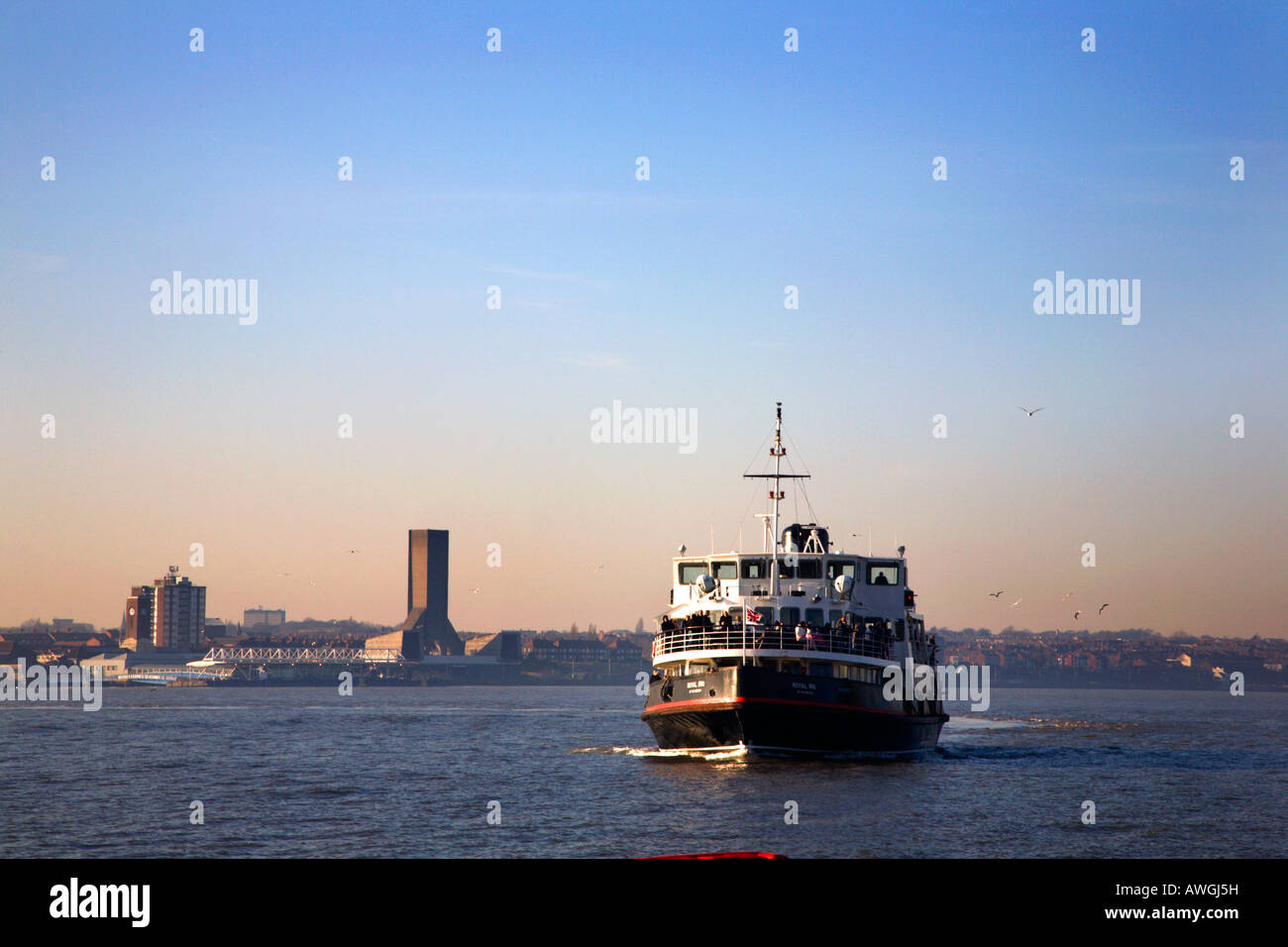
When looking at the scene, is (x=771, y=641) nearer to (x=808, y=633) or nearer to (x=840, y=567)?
(x=808, y=633)

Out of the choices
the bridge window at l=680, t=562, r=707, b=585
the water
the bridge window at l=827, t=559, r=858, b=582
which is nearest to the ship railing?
the bridge window at l=827, t=559, r=858, b=582

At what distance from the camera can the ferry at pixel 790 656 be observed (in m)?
54.2

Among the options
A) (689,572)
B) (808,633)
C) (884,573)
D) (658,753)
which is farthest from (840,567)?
(658,753)

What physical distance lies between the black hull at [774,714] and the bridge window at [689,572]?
7657 millimetres

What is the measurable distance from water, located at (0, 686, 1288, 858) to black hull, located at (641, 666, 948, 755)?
3.31 feet

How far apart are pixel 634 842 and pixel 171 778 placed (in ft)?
83.8

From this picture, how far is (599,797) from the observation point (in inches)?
1747

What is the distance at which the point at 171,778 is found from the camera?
5119 cm

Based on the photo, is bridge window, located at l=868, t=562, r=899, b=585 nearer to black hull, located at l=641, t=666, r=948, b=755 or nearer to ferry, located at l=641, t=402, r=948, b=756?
→ ferry, located at l=641, t=402, r=948, b=756

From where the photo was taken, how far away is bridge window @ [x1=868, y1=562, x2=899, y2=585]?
2576 inches

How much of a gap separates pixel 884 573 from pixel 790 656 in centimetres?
1306
